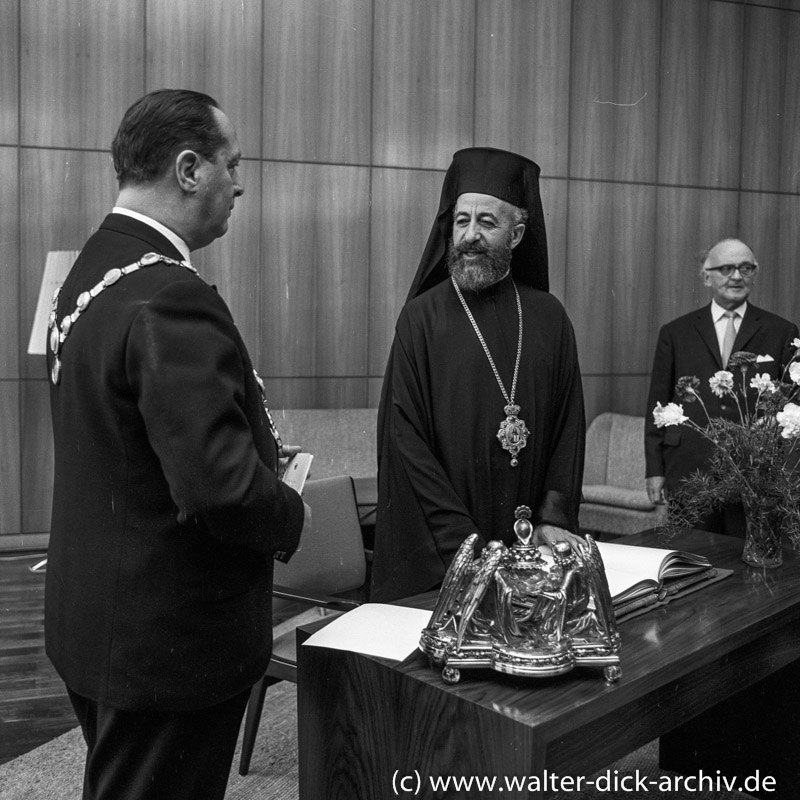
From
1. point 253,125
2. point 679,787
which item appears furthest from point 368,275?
point 679,787

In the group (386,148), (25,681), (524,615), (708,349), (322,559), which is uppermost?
(386,148)

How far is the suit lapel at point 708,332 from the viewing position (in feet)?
15.8

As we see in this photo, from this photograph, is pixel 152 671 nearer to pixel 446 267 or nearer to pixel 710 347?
pixel 446 267

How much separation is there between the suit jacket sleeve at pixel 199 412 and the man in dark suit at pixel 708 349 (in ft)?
10.8

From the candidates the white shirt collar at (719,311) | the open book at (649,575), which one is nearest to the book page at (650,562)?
the open book at (649,575)

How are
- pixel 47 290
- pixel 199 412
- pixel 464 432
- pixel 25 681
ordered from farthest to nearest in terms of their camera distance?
pixel 47 290, pixel 25 681, pixel 464 432, pixel 199 412

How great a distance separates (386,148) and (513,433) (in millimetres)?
4375

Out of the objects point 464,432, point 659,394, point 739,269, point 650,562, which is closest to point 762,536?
point 650,562

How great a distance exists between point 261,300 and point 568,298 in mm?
2371

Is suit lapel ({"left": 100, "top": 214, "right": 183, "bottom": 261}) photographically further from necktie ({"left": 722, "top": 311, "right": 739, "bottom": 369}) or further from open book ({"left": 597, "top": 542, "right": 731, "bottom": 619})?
necktie ({"left": 722, "top": 311, "right": 739, "bottom": 369})

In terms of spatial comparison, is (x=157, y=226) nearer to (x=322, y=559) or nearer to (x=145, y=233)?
(x=145, y=233)

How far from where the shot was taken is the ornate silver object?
5.47ft

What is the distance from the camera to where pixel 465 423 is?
3098 mm

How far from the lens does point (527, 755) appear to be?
5.09ft
